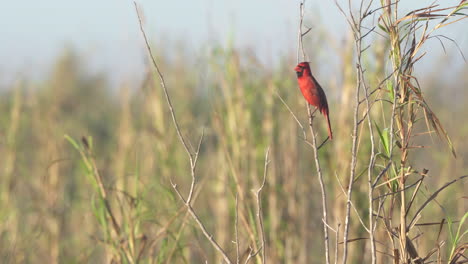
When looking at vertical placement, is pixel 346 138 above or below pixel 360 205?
above

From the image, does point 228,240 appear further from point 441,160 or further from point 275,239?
point 441,160

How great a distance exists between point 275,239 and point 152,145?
87cm

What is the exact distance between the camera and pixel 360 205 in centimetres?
244

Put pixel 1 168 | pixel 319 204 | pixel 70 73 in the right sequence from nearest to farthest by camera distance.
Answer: pixel 319 204, pixel 1 168, pixel 70 73

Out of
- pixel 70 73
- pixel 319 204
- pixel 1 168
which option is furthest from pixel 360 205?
pixel 70 73

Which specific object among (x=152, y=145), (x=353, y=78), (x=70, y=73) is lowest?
(x=70, y=73)

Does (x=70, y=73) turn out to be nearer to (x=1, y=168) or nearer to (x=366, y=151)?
(x=1, y=168)

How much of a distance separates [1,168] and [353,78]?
6.59 ft

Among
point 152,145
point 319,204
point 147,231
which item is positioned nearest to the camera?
point 147,231

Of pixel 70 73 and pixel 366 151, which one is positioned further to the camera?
pixel 70 73

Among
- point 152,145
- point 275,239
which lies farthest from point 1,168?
point 275,239

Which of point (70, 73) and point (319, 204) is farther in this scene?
point (70, 73)

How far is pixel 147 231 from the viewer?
6.79 ft

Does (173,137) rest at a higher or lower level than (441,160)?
higher
